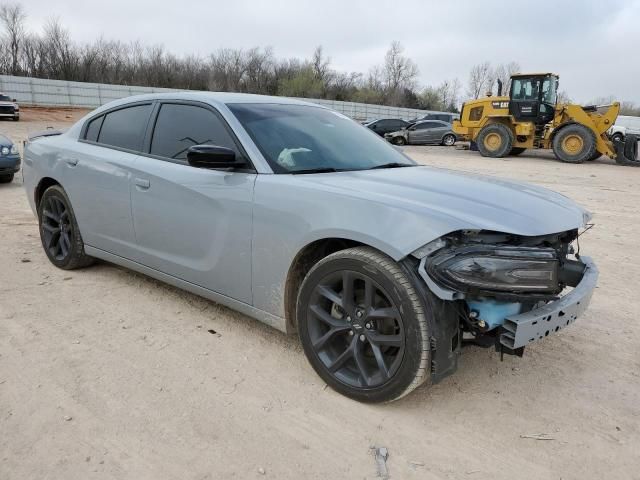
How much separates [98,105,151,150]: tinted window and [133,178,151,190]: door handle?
0.30 meters

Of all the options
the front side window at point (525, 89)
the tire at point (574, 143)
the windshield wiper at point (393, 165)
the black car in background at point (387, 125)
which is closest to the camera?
the windshield wiper at point (393, 165)

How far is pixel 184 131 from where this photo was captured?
350 centimetres

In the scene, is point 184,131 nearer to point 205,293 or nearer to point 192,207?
point 192,207

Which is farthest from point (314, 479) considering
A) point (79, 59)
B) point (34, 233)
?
point (79, 59)

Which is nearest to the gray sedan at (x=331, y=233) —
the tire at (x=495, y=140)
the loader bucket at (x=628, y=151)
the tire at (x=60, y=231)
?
the tire at (x=60, y=231)

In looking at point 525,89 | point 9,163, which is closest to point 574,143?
point 525,89

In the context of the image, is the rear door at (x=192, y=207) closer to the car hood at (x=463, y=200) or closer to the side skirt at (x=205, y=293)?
the side skirt at (x=205, y=293)

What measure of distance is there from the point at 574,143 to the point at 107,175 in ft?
55.5

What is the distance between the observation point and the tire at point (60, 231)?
171 inches

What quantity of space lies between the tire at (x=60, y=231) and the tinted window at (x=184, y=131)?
1.29 meters

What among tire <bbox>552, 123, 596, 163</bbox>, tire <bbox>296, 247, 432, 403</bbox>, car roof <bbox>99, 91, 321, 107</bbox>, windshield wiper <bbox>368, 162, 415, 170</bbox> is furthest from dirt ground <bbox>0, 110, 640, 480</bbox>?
tire <bbox>552, 123, 596, 163</bbox>

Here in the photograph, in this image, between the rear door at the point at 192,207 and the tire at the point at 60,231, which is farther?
the tire at the point at 60,231

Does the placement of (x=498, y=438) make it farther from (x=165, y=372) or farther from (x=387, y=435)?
(x=165, y=372)

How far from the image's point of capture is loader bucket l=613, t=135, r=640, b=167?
16.7 meters
